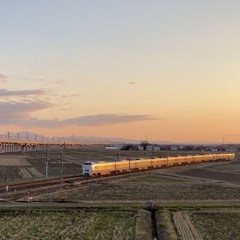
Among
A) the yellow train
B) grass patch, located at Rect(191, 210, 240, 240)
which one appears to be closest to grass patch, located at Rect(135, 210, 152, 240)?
grass patch, located at Rect(191, 210, 240, 240)

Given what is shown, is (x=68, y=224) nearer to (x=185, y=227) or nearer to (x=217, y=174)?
(x=185, y=227)

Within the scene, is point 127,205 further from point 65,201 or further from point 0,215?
point 0,215

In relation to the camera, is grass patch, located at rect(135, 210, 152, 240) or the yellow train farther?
the yellow train

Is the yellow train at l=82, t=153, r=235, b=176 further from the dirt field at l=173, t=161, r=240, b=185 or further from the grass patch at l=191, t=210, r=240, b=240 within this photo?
the grass patch at l=191, t=210, r=240, b=240

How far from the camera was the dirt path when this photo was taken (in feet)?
92.6

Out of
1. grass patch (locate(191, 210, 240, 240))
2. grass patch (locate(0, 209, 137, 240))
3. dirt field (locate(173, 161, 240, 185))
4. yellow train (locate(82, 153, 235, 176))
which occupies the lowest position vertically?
grass patch (locate(191, 210, 240, 240))

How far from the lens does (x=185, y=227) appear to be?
102 feet

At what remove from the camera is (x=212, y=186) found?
63.3 meters

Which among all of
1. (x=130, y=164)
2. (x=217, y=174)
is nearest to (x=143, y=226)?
(x=130, y=164)

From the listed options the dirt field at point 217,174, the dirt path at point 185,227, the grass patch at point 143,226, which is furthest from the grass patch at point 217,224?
the dirt field at point 217,174

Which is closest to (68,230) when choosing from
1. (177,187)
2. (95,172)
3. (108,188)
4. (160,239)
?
(160,239)

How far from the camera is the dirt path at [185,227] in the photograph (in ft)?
92.6

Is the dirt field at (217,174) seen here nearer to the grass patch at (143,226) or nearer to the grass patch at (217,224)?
the grass patch at (217,224)

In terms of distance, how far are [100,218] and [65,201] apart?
33.6 feet
